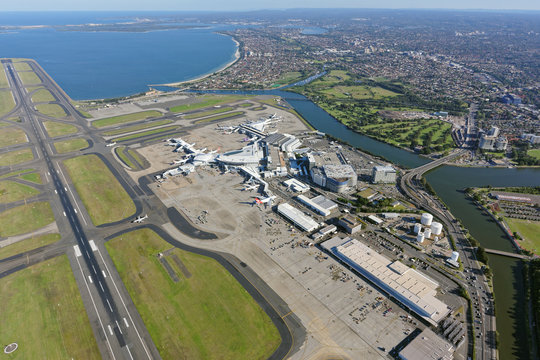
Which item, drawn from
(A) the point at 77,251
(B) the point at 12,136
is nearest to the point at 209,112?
(B) the point at 12,136

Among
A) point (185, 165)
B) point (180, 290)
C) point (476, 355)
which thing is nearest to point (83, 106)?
point (185, 165)

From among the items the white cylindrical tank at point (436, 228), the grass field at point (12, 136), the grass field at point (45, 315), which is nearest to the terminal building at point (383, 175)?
the white cylindrical tank at point (436, 228)

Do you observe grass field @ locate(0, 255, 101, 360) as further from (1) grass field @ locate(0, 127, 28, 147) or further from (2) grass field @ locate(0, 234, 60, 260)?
(1) grass field @ locate(0, 127, 28, 147)

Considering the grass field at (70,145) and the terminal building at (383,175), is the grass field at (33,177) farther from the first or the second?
the terminal building at (383,175)

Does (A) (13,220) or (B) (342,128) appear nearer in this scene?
(A) (13,220)

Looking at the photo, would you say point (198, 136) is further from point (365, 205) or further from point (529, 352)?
point (529, 352)

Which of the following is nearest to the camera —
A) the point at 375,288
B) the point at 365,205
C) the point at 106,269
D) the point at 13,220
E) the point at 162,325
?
the point at 162,325
